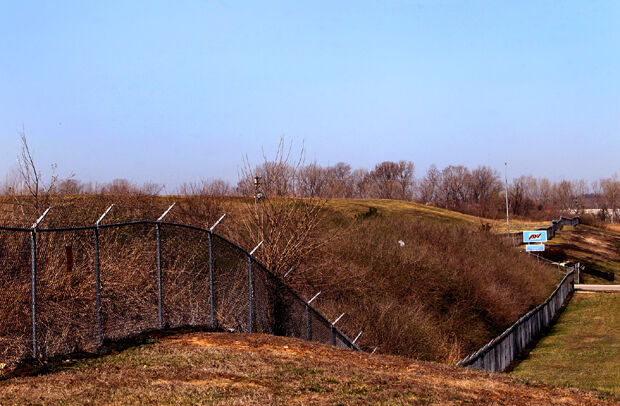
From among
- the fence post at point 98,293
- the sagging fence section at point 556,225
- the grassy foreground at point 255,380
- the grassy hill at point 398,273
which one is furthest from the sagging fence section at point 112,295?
the sagging fence section at point 556,225

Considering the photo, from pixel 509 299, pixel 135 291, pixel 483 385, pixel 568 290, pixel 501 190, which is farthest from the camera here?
pixel 501 190

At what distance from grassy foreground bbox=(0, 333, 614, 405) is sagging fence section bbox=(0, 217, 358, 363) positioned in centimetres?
98

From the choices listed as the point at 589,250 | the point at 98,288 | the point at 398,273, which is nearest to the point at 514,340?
the point at 398,273

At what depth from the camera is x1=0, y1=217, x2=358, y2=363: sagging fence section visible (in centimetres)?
1007

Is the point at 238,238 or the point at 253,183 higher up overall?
the point at 253,183

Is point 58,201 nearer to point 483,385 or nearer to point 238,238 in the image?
point 238,238

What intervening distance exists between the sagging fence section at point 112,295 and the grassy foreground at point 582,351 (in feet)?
23.3

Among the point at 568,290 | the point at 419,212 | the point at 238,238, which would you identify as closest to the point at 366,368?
the point at 238,238

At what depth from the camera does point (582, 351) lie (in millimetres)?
33875

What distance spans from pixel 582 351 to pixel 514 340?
236 inches

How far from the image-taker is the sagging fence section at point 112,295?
397 inches

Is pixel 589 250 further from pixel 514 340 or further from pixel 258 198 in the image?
pixel 258 198

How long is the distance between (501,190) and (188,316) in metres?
158

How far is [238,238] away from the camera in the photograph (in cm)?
2581
